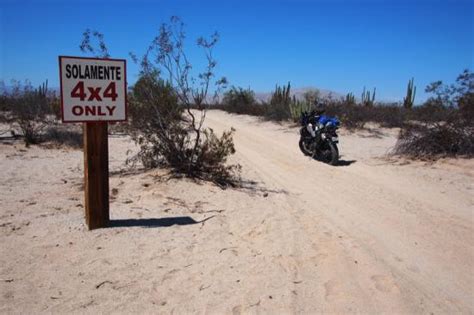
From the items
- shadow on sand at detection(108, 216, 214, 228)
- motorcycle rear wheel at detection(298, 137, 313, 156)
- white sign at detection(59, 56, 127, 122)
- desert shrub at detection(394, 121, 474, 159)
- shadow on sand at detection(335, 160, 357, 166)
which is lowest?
shadow on sand at detection(108, 216, 214, 228)

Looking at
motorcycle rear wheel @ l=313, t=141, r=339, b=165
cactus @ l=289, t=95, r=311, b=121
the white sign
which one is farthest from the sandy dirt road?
cactus @ l=289, t=95, r=311, b=121

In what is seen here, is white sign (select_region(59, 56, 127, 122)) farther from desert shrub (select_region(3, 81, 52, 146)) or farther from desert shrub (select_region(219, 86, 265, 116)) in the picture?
desert shrub (select_region(219, 86, 265, 116))

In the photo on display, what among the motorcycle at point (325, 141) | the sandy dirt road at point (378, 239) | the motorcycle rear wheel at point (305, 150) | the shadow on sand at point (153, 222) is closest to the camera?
the sandy dirt road at point (378, 239)

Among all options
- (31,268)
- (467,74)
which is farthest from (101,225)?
(467,74)

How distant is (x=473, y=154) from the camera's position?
31.2 feet

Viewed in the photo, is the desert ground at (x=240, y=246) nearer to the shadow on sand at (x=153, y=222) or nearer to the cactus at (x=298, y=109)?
the shadow on sand at (x=153, y=222)

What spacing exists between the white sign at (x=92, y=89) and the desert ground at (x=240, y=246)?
1377mm

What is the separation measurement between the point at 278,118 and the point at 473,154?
14.2 metres

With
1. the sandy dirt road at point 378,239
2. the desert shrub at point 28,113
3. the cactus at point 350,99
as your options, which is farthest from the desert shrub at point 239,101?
the sandy dirt road at point 378,239

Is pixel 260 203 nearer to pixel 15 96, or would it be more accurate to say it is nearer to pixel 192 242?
pixel 192 242

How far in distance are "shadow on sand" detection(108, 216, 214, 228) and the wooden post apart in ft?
0.81

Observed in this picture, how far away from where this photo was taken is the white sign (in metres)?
4.40

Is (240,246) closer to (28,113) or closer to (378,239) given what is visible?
(378,239)

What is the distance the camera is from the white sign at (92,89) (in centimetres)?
440
